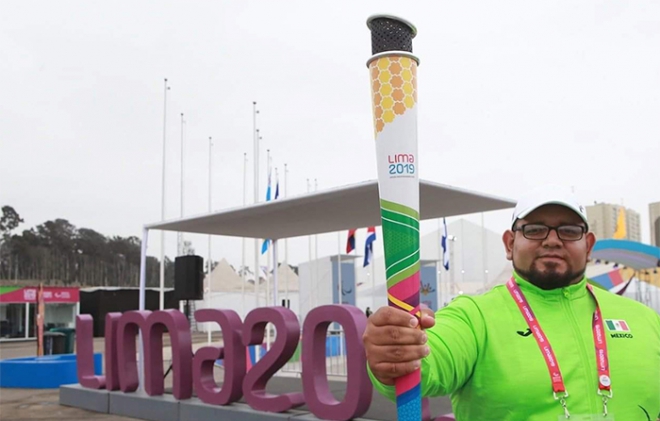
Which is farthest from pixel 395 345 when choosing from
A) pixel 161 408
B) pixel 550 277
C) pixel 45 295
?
pixel 45 295

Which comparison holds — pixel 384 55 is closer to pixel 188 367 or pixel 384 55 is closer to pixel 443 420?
pixel 443 420

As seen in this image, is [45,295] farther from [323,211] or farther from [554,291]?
[554,291]

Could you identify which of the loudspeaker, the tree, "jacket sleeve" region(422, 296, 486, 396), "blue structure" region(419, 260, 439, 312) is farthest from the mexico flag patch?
the tree

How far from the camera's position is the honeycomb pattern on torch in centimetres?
183

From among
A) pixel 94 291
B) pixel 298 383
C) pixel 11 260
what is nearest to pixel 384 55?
pixel 298 383

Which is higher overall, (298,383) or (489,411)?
(489,411)

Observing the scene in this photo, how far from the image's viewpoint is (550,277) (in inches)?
83.4

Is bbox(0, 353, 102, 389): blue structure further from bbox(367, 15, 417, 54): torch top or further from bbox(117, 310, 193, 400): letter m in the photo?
bbox(367, 15, 417, 54): torch top

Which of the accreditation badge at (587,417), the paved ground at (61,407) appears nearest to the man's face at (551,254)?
the accreditation badge at (587,417)

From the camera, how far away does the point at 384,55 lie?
1.83m

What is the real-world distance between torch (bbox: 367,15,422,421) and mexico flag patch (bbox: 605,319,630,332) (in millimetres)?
770

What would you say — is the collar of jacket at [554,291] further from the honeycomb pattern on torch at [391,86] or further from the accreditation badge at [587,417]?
the honeycomb pattern on torch at [391,86]

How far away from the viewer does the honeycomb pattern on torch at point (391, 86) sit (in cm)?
183

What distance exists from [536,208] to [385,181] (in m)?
0.63
